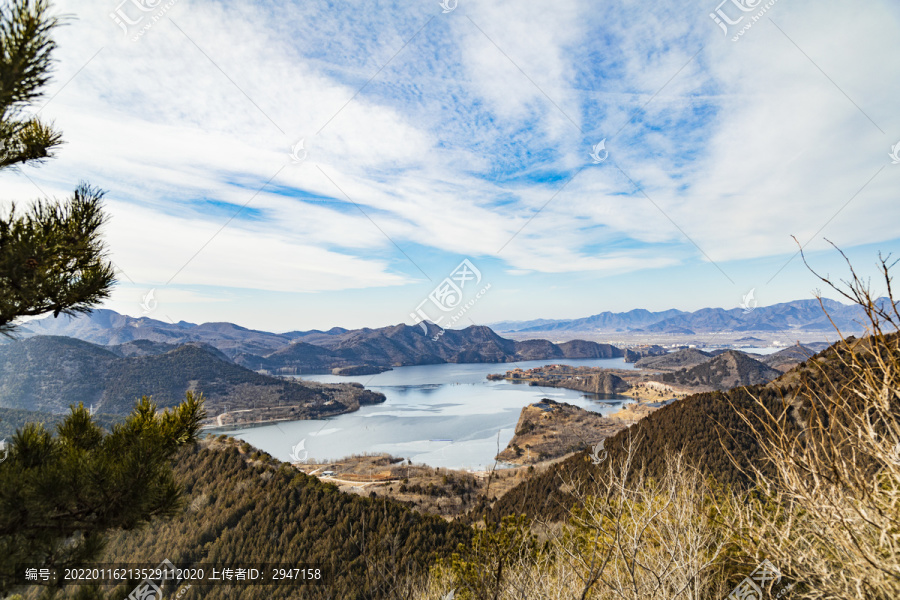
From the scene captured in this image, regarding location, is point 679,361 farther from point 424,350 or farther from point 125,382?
point 125,382

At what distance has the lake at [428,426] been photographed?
42.3 metres

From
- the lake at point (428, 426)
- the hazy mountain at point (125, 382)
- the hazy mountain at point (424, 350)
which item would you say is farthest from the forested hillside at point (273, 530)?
the hazy mountain at point (424, 350)

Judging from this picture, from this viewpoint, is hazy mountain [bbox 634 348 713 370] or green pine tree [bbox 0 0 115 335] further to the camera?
hazy mountain [bbox 634 348 713 370]

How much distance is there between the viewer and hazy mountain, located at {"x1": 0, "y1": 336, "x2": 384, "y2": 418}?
50969mm

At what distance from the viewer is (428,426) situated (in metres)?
52.0

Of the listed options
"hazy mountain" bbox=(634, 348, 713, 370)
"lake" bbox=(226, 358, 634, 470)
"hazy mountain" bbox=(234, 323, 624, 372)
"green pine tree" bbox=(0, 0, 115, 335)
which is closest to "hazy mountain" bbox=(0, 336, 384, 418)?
"lake" bbox=(226, 358, 634, 470)

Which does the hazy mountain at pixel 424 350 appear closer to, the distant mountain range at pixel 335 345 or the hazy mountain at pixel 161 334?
the distant mountain range at pixel 335 345

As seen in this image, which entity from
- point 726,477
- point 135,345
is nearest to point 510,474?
point 726,477

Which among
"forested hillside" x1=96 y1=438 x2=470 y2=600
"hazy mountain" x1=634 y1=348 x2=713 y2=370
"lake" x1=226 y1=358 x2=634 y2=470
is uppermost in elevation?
"hazy mountain" x1=634 y1=348 x2=713 y2=370

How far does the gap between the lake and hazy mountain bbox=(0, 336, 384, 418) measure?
21.8ft

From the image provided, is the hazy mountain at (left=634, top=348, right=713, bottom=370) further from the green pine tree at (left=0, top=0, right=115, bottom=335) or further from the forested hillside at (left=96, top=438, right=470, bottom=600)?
the green pine tree at (left=0, top=0, right=115, bottom=335)

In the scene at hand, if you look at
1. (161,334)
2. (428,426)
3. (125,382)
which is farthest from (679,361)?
(161,334)

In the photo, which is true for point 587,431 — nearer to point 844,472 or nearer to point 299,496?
point 299,496

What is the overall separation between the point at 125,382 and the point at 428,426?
136 feet
